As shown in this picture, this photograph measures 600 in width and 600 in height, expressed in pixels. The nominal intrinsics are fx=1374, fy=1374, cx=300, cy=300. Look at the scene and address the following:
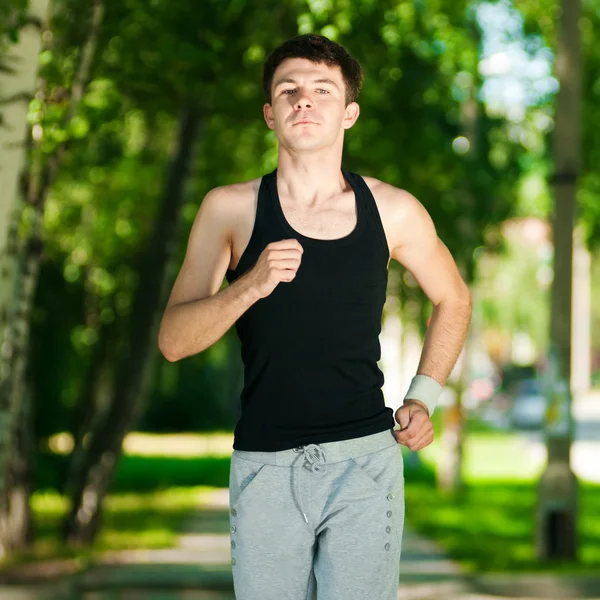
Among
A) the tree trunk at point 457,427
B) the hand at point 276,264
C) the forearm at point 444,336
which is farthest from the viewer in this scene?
the tree trunk at point 457,427

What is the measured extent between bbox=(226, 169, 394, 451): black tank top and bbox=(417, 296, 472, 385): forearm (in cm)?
38

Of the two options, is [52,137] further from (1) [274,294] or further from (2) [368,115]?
(1) [274,294]

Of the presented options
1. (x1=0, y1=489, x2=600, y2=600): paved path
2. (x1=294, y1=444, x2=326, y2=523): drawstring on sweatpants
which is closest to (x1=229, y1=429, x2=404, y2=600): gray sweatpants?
(x1=294, y1=444, x2=326, y2=523): drawstring on sweatpants

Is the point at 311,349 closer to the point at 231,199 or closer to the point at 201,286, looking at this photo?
the point at 201,286

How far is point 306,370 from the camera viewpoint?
3.25 metres

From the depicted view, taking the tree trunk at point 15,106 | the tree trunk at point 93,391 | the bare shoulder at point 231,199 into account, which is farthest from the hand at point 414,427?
the tree trunk at point 93,391

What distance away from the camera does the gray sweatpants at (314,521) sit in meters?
3.25

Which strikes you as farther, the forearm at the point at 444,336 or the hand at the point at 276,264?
the forearm at the point at 444,336

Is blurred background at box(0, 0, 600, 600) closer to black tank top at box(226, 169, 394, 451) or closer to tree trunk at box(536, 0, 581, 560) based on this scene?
tree trunk at box(536, 0, 581, 560)

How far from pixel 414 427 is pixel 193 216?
1118 centimetres

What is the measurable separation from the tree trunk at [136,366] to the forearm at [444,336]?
858 cm

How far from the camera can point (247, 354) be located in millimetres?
3322

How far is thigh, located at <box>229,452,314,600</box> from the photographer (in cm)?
325

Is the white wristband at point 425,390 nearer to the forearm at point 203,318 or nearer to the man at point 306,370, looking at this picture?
the man at point 306,370
